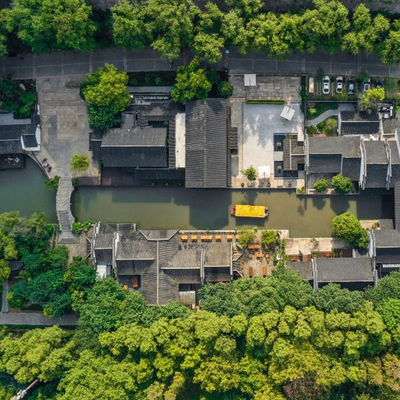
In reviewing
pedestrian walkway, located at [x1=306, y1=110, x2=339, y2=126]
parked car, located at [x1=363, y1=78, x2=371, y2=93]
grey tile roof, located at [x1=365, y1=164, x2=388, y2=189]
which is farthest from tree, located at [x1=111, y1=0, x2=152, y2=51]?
grey tile roof, located at [x1=365, y1=164, x2=388, y2=189]

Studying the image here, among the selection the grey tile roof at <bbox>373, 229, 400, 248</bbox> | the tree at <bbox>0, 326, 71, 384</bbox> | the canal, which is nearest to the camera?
the tree at <bbox>0, 326, 71, 384</bbox>

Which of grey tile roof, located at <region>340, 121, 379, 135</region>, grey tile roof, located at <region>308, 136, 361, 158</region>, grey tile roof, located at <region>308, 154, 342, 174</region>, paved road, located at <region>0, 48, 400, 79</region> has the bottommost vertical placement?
grey tile roof, located at <region>308, 154, 342, 174</region>

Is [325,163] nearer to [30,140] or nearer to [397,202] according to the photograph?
[397,202]

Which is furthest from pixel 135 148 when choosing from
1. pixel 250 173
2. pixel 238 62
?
pixel 238 62

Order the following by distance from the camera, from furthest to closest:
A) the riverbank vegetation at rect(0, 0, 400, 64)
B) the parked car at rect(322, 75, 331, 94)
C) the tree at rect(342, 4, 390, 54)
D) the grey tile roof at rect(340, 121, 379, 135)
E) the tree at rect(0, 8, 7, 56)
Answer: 1. the parked car at rect(322, 75, 331, 94)
2. the grey tile roof at rect(340, 121, 379, 135)
3. the tree at rect(0, 8, 7, 56)
4. the tree at rect(342, 4, 390, 54)
5. the riverbank vegetation at rect(0, 0, 400, 64)

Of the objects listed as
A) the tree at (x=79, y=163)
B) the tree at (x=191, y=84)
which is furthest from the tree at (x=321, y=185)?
the tree at (x=79, y=163)

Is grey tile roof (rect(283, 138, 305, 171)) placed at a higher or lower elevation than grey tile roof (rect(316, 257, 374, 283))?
higher

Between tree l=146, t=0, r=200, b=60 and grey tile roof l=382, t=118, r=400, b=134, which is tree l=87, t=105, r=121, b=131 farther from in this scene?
grey tile roof l=382, t=118, r=400, b=134

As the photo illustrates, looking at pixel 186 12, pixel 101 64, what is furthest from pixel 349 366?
pixel 101 64

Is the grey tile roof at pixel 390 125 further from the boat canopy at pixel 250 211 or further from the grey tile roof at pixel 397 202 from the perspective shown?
the boat canopy at pixel 250 211
